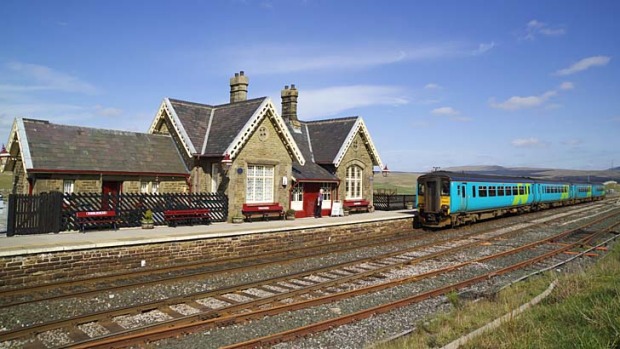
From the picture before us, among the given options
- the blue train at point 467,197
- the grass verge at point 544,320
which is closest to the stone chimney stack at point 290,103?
the blue train at point 467,197

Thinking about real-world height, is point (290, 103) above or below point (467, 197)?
above

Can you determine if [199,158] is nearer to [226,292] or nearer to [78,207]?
[78,207]

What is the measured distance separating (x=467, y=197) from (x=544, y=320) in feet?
58.0

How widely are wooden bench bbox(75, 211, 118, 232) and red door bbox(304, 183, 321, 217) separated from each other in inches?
458

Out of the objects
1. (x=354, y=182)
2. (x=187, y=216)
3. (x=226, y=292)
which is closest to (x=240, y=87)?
(x=354, y=182)

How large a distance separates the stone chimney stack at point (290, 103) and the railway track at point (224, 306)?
1781 cm

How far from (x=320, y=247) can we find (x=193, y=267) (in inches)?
233

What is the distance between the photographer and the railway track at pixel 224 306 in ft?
25.4

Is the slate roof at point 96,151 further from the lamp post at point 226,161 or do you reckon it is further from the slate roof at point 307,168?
the slate roof at point 307,168

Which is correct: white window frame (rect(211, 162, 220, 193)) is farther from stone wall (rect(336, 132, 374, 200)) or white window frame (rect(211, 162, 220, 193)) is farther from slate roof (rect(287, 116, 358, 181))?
stone wall (rect(336, 132, 374, 200))

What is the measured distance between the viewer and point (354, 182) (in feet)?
99.2

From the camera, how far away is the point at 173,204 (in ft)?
63.4

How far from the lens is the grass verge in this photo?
649cm

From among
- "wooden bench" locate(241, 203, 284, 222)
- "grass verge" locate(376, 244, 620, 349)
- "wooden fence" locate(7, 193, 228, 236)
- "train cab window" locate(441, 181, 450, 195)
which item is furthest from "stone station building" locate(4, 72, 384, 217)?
"grass verge" locate(376, 244, 620, 349)
